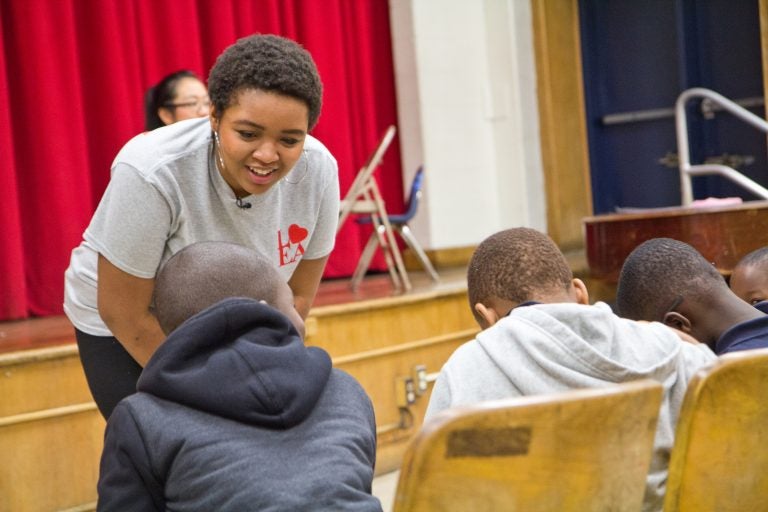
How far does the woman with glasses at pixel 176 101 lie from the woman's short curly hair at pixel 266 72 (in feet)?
6.50

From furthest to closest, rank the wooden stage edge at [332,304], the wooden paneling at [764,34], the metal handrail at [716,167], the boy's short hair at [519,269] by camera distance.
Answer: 1. the wooden paneling at [764,34]
2. the metal handrail at [716,167]
3. the wooden stage edge at [332,304]
4. the boy's short hair at [519,269]

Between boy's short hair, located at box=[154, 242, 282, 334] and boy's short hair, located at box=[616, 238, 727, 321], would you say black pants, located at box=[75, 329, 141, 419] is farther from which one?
boy's short hair, located at box=[616, 238, 727, 321]

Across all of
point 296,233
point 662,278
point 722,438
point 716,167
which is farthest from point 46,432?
point 716,167

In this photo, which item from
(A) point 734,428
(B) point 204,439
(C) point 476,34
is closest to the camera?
(B) point 204,439

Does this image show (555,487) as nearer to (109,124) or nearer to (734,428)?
(734,428)

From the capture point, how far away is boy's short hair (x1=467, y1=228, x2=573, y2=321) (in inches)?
66.0

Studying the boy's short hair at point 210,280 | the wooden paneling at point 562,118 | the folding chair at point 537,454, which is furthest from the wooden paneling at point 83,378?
the folding chair at point 537,454

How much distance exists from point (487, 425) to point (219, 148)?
96cm

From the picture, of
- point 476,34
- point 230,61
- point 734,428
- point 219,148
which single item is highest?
point 476,34

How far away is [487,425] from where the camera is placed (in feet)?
3.59

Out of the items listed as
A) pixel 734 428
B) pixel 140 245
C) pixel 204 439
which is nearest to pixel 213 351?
pixel 204 439

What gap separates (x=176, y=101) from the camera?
12.4 feet

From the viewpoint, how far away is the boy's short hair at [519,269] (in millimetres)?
1676

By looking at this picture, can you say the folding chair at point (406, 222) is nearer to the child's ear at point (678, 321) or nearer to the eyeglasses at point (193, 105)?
the eyeglasses at point (193, 105)
